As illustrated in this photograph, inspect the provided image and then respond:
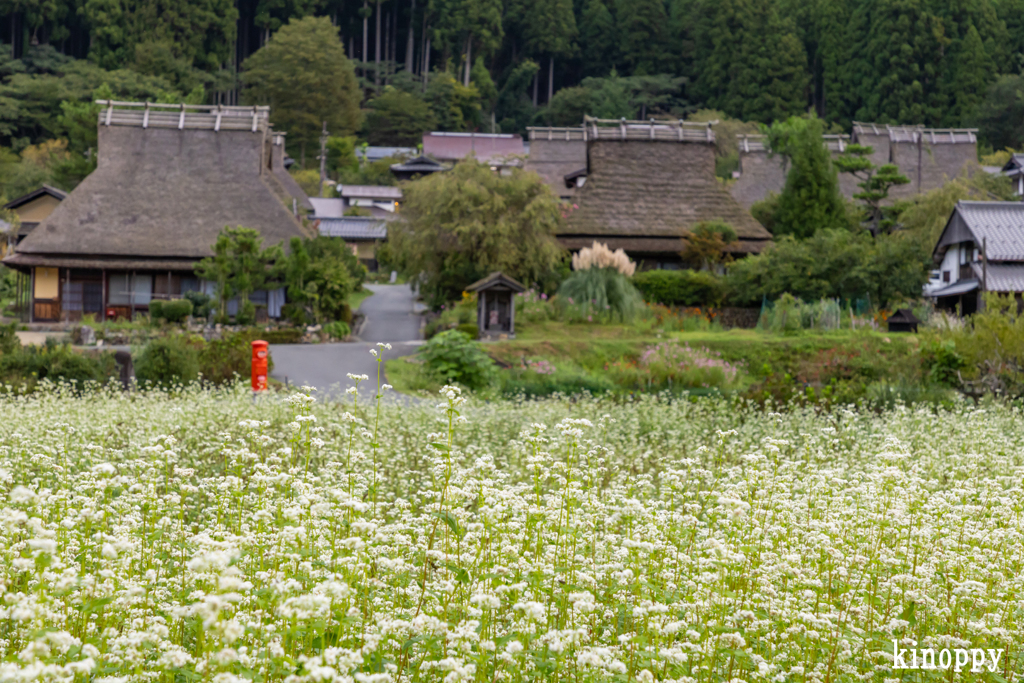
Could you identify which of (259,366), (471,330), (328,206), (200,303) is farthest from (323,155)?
(259,366)

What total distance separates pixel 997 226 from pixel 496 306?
54.2 feet

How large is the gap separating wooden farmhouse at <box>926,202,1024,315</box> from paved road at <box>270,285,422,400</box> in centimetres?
1660

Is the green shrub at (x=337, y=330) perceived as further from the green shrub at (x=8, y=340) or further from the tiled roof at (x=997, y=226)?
the tiled roof at (x=997, y=226)

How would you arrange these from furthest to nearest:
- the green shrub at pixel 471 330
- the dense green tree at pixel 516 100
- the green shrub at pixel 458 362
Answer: the dense green tree at pixel 516 100 < the green shrub at pixel 471 330 < the green shrub at pixel 458 362

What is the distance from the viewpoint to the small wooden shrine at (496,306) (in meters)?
24.3

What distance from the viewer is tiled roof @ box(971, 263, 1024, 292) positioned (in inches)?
1081

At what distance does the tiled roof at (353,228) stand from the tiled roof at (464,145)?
17.7 m

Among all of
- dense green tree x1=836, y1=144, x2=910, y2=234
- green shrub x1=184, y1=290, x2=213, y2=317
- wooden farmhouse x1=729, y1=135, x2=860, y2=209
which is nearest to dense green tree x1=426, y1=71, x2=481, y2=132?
wooden farmhouse x1=729, y1=135, x2=860, y2=209

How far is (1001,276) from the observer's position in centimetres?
2802

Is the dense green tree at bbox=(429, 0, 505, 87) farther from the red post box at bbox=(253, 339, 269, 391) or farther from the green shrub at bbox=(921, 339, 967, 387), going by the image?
the red post box at bbox=(253, 339, 269, 391)

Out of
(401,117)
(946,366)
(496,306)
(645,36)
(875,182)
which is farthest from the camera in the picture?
(645,36)

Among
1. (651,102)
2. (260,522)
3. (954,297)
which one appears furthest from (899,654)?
(651,102)

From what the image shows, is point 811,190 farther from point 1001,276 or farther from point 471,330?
point 471,330

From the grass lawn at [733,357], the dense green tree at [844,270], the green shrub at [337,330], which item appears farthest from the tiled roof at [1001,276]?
the green shrub at [337,330]
